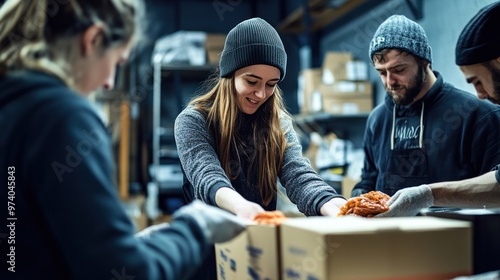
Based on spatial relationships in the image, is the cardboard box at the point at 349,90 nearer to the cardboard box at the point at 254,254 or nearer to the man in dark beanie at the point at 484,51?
the man in dark beanie at the point at 484,51

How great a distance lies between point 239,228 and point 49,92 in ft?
1.82

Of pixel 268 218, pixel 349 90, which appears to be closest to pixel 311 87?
pixel 349 90

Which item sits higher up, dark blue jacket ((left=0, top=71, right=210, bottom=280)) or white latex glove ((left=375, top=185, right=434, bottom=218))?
dark blue jacket ((left=0, top=71, right=210, bottom=280))

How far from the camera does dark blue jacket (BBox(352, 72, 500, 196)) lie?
2.17m

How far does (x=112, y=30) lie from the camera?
111 cm

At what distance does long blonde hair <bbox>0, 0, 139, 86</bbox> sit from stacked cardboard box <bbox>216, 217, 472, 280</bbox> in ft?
1.93

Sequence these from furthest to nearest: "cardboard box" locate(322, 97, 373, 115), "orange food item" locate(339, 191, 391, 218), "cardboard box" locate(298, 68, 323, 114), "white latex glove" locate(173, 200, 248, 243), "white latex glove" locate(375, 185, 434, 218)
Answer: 1. "cardboard box" locate(298, 68, 323, 114)
2. "cardboard box" locate(322, 97, 373, 115)
3. "white latex glove" locate(375, 185, 434, 218)
4. "orange food item" locate(339, 191, 391, 218)
5. "white latex glove" locate(173, 200, 248, 243)

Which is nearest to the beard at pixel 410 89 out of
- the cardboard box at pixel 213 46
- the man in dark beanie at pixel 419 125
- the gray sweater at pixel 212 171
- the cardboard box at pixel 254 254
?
the man in dark beanie at pixel 419 125

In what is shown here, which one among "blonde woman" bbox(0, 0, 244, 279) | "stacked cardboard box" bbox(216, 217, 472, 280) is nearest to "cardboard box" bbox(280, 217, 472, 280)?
"stacked cardboard box" bbox(216, 217, 472, 280)

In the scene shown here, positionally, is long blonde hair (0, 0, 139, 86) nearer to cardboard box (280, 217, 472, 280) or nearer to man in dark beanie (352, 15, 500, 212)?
cardboard box (280, 217, 472, 280)

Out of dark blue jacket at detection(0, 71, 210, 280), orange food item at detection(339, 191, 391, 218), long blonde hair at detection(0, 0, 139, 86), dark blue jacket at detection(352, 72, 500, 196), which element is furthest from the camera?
dark blue jacket at detection(352, 72, 500, 196)

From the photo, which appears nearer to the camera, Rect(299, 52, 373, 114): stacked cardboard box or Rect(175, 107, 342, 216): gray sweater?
Rect(175, 107, 342, 216): gray sweater

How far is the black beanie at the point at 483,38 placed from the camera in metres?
1.74

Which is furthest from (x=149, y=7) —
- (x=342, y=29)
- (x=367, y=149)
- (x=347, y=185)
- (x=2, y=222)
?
(x=2, y=222)
